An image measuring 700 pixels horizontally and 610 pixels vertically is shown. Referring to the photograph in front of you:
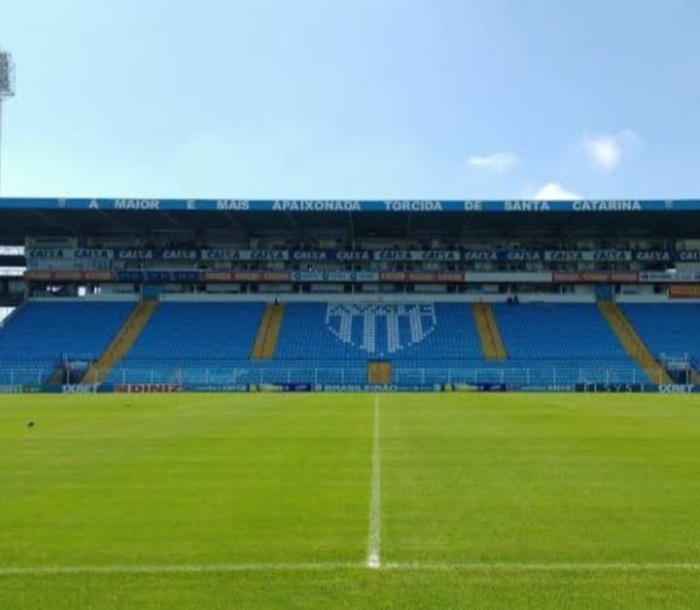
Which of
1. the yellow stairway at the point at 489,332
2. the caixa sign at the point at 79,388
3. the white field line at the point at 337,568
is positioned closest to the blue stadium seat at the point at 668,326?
the yellow stairway at the point at 489,332

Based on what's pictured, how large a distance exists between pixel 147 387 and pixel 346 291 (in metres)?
20.9

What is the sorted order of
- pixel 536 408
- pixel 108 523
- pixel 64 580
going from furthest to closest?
pixel 536 408
pixel 108 523
pixel 64 580

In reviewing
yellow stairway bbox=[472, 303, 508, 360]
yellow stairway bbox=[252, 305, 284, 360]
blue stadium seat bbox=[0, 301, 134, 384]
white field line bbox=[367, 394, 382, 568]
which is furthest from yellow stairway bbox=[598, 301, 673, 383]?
white field line bbox=[367, 394, 382, 568]

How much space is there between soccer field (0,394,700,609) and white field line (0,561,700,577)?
0.02 metres

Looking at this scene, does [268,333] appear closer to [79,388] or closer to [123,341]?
[123,341]

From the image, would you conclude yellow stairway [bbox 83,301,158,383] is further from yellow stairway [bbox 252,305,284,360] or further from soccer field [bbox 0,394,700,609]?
soccer field [bbox 0,394,700,609]

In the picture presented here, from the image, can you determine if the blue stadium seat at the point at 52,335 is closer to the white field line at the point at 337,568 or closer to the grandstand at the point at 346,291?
the grandstand at the point at 346,291

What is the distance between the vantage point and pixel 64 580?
622cm

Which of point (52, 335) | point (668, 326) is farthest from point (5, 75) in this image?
point (668, 326)

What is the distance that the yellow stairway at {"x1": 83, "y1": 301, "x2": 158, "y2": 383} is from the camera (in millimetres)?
52969

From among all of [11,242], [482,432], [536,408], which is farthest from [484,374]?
[11,242]

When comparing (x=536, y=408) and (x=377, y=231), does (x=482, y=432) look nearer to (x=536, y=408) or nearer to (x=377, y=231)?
(x=536, y=408)

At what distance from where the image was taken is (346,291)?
66.2 m

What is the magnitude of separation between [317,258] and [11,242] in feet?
83.1
